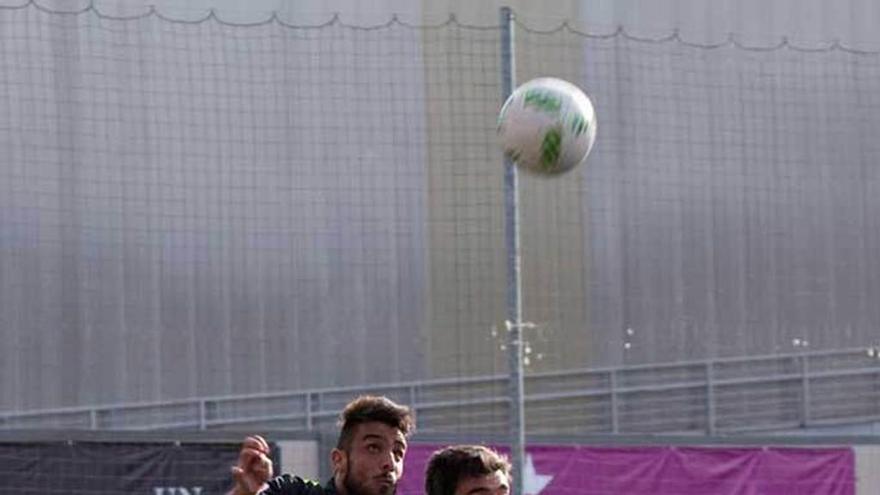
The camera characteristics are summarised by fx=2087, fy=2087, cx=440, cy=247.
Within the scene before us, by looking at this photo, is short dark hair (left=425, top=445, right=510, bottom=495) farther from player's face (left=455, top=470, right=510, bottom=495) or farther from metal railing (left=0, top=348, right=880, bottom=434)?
metal railing (left=0, top=348, right=880, bottom=434)

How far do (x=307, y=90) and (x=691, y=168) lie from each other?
7.55ft

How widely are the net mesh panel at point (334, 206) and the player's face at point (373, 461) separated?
5.83 metres

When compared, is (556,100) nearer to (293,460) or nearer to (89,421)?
(293,460)

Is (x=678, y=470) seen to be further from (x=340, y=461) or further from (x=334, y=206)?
(x=340, y=461)

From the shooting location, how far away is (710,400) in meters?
12.3

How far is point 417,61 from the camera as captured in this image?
11172mm

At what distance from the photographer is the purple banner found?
9.41 m

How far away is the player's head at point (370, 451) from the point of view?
4859 mm

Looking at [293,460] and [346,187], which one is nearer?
[293,460]

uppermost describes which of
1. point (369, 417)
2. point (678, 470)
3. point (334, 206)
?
point (334, 206)

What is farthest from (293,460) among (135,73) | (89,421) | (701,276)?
(701,276)

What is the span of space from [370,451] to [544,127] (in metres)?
2.14

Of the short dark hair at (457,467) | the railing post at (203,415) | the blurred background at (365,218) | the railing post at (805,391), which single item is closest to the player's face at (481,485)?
the short dark hair at (457,467)

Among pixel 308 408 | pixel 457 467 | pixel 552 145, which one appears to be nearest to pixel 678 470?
pixel 308 408
